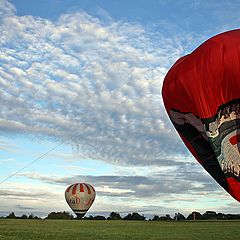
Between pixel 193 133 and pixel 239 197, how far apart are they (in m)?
2.35

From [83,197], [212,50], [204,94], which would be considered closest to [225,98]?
[204,94]

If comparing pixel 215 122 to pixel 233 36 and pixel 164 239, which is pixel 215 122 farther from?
pixel 164 239

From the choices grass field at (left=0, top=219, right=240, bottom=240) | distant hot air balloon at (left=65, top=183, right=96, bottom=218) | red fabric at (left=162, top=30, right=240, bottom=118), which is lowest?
grass field at (left=0, top=219, right=240, bottom=240)

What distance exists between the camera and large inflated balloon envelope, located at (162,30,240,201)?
1167 centimetres

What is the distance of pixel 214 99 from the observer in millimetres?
12133

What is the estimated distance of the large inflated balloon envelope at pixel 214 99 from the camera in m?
11.7

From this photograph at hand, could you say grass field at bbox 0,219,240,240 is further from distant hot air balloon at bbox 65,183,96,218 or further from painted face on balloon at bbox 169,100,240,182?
distant hot air balloon at bbox 65,183,96,218

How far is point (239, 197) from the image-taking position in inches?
473

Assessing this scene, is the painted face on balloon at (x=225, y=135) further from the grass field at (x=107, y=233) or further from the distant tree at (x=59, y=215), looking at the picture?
the distant tree at (x=59, y=215)

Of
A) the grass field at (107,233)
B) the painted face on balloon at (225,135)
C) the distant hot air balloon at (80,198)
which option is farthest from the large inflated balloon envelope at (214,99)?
the distant hot air balloon at (80,198)

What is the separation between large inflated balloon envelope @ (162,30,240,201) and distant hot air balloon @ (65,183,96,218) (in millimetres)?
41790

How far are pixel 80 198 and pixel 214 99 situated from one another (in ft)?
143

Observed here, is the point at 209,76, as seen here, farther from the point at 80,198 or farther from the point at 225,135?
the point at 80,198

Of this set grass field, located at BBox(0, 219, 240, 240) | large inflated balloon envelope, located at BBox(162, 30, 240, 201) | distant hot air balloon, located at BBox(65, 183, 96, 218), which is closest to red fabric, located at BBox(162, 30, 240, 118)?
large inflated balloon envelope, located at BBox(162, 30, 240, 201)
